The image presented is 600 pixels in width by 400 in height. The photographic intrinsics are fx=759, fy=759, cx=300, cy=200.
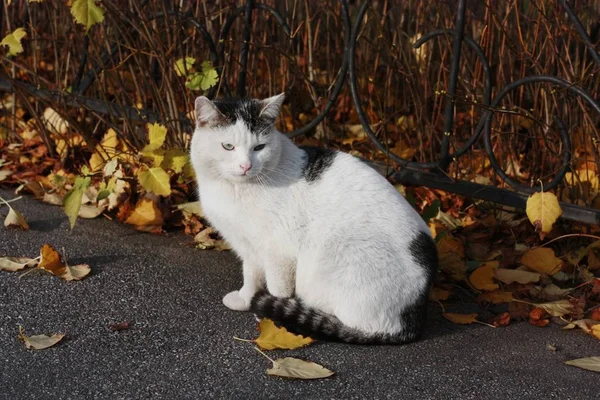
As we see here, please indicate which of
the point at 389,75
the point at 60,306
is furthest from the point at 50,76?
the point at 60,306

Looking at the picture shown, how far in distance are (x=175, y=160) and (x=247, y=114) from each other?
952 mm

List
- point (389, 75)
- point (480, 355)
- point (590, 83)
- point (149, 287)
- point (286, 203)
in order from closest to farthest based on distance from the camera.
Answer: point (480, 355) < point (286, 203) < point (149, 287) < point (590, 83) < point (389, 75)

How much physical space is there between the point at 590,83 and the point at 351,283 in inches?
76.3

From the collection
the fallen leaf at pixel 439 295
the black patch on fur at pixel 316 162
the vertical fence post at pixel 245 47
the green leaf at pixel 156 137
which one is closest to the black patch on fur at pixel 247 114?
the black patch on fur at pixel 316 162

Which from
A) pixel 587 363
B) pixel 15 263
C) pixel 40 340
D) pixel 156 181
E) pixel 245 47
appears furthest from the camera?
pixel 245 47

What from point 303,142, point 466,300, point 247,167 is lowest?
Answer: point 466,300

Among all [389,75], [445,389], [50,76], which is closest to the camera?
[445,389]

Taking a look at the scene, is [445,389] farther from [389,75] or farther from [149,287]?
[389,75]

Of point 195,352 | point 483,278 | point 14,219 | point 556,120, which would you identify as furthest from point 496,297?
point 14,219

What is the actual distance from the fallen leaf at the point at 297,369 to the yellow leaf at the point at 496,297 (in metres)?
1.16

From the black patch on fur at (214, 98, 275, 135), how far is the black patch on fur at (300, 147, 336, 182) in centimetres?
25

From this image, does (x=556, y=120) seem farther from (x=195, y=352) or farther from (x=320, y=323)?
(x=195, y=352)

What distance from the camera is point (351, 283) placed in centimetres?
313

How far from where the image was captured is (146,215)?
419 centimetres
